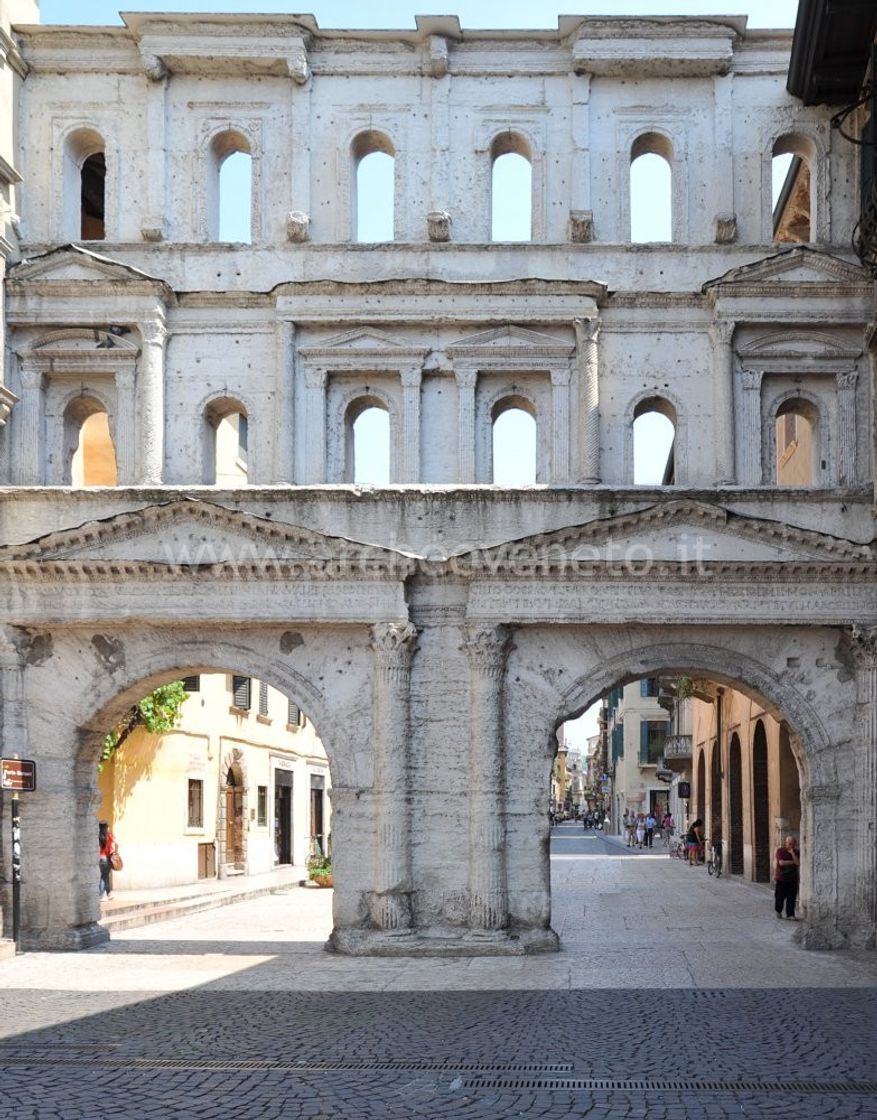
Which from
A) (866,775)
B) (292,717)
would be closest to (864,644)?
(866,775)

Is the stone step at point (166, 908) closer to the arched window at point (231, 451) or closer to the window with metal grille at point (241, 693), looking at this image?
the window with metal grille at point (241, 693)

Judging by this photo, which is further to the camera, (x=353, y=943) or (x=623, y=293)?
(x=623, y=293)

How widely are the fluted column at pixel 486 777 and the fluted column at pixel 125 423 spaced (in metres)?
5.54

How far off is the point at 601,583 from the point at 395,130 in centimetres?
747

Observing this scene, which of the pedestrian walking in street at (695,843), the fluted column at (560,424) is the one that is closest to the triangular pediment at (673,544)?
the fluted column at (560,424)

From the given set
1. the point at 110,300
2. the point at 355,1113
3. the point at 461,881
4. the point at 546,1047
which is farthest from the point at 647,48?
the point at 355,1113

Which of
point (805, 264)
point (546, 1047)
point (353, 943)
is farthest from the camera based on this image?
point (805, 264)

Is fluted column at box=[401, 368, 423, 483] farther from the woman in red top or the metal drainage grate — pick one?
the metal drainage grate

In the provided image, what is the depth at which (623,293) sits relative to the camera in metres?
21.1

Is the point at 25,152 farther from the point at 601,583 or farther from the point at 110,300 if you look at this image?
the point at 601,583

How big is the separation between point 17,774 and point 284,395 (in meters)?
6.29

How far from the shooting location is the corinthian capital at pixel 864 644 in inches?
768

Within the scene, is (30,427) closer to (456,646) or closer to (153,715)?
(456,646)

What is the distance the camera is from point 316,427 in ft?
69.1
